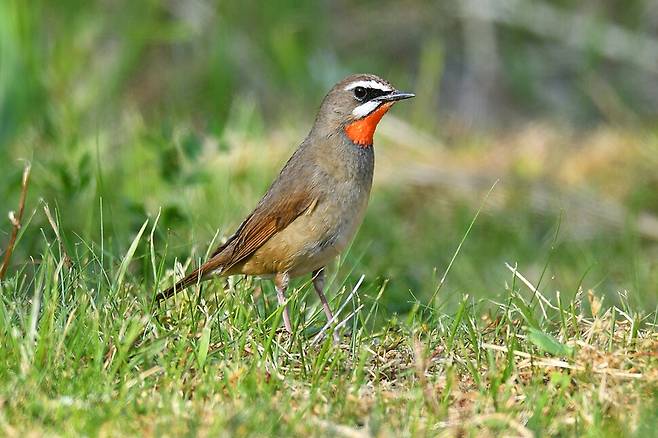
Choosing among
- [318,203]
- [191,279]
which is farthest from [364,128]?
[191,279]

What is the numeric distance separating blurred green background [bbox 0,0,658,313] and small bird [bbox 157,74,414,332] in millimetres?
326

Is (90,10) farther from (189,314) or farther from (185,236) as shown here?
(189,314)

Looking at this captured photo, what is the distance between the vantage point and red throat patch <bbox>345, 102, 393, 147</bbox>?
5898 millimetres

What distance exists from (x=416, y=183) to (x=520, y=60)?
410 cm

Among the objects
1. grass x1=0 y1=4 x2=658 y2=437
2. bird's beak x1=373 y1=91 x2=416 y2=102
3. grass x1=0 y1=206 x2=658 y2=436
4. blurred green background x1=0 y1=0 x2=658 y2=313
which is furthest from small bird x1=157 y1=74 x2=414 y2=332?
grass x1=0 y1=206 x2=658 y2=436

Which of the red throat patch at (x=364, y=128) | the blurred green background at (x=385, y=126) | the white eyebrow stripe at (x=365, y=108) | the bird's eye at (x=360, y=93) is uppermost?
the bird's eye at (x=360, y=93)

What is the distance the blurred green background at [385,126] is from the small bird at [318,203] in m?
0.33

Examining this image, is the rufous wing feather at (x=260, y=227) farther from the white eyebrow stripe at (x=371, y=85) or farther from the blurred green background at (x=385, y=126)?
the white eyebrow stripe at (x=371, y=85)

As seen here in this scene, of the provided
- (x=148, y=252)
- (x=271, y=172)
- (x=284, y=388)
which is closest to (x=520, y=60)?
(x=271, y=172)

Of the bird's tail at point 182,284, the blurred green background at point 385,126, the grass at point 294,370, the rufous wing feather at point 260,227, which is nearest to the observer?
the grass at point 294,370

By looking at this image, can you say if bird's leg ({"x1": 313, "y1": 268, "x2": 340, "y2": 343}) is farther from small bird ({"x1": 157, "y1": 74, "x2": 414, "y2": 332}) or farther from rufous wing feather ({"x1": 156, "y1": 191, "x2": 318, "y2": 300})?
rufous wing feather ({"x1": 156, "y1": 191, "x2": 318, "y2": 300})

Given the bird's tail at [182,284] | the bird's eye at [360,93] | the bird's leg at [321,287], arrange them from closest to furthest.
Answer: the bird's tail at [182,284], the bird's leg at [321,287], the bird's eye at [360,93]

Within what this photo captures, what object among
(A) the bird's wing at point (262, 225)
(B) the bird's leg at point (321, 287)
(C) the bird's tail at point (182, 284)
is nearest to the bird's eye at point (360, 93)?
(A) the bird's wing at point (262, 225)

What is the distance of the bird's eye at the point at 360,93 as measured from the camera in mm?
5941
